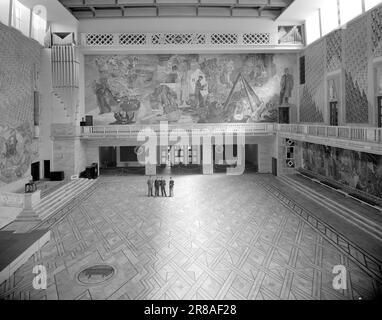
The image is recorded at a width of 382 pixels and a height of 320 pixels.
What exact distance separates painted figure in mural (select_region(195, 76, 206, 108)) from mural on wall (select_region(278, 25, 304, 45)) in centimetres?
558

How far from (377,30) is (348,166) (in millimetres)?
5790

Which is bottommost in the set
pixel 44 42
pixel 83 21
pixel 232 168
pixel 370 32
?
pixel 232 168

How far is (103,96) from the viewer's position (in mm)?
21125

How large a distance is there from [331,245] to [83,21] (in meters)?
18.5

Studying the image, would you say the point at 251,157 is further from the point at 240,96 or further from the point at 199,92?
the point at 199,92

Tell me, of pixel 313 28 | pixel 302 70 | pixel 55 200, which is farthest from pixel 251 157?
pixel 55 200

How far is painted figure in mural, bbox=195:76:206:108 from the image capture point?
21.3 m

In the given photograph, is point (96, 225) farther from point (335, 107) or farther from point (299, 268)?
point (335, 107)

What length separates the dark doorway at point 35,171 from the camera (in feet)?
56.0

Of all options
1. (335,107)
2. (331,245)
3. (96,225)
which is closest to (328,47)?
(335,107)

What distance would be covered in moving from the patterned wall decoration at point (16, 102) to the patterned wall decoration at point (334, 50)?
1499 centimetres

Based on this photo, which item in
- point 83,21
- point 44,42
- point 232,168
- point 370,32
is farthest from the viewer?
point 232,168

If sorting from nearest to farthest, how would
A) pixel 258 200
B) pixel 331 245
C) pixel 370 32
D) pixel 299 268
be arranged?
pixel 299 268
pixel 331 245
pixel 370 32
pixel 258 200

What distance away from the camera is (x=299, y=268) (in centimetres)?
775
